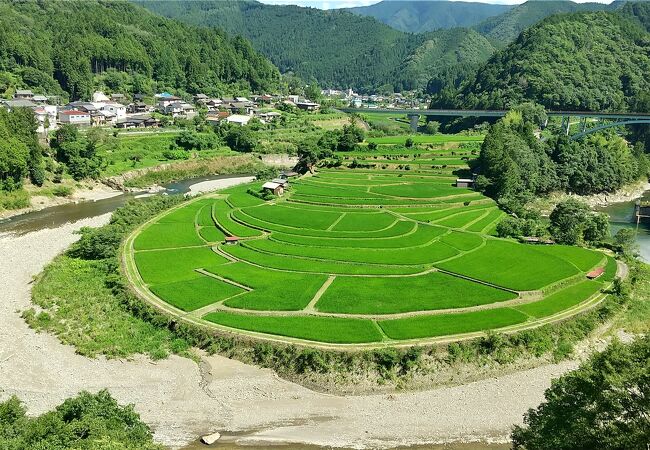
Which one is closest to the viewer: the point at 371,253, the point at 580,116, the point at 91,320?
the point at 91,320

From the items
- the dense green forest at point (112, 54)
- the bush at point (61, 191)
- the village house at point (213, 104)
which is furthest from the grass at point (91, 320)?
the village house at point (213, 104)

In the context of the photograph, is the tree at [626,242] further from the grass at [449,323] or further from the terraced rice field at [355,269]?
the grass at [449,323]

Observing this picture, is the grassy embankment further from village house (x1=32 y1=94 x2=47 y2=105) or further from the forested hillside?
the forested hillside

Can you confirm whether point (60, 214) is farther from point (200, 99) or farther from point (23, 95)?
point (200, 99)

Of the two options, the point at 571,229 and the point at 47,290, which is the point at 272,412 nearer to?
the point at 47,290

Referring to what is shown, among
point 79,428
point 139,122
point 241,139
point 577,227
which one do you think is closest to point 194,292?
point 79,428
